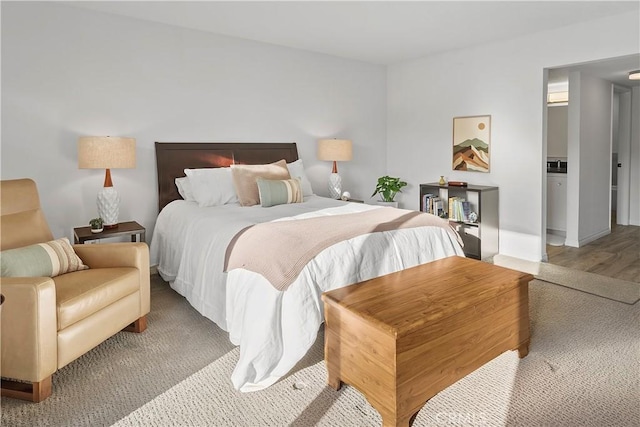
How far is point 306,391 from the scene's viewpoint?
210 centimetres

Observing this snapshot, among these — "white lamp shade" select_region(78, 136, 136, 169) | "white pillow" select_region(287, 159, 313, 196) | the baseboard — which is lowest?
the baseboard

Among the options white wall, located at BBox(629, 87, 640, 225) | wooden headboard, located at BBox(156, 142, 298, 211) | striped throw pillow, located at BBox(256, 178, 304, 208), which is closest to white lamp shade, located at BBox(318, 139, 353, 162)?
wooden headboard, located at BBox(156, 142, 298, 211)

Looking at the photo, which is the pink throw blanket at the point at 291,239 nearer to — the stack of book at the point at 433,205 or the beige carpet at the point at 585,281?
the beige carpet at the point at 585,281

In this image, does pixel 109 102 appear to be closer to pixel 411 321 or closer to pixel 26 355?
pixel 26 355

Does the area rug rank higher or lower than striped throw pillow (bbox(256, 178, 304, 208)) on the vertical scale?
lower

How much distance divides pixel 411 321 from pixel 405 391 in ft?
0.97

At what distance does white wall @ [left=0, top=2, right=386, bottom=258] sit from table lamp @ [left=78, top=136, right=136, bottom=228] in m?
0.31

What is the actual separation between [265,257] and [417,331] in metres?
0.94

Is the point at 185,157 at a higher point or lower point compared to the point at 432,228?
higher

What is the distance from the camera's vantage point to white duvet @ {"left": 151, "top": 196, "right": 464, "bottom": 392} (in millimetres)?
2174

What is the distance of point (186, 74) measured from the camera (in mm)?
4145

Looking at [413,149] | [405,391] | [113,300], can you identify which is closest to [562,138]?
[413,149]

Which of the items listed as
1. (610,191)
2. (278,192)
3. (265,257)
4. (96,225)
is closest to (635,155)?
(610,191)

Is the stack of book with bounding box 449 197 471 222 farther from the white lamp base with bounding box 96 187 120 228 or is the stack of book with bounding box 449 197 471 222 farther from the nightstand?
the white lamp base with bounding box 96 187 120 228
